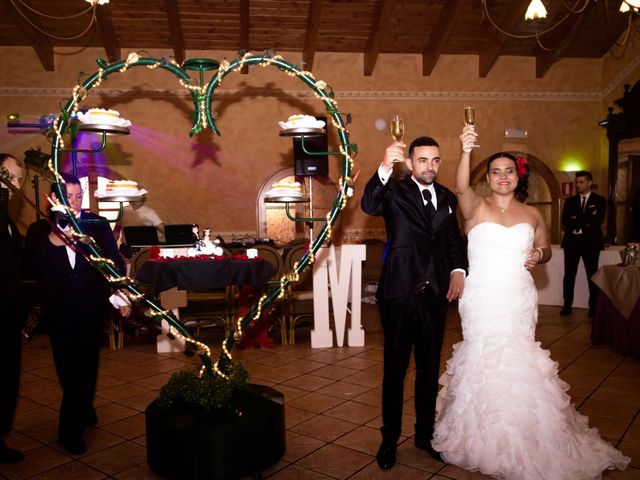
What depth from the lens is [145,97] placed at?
409 inches

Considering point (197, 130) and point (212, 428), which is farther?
point (197, 130)

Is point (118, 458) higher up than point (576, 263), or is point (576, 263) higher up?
point (576, 263)

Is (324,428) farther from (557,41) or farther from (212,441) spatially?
(557,41)

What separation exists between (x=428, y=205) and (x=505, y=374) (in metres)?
1.00

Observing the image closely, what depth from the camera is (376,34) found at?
32.2 feet

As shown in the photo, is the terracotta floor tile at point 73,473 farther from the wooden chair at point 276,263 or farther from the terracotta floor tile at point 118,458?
the wooden chair at point 276,263

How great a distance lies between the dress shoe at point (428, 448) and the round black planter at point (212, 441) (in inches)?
33.0

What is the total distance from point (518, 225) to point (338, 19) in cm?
776

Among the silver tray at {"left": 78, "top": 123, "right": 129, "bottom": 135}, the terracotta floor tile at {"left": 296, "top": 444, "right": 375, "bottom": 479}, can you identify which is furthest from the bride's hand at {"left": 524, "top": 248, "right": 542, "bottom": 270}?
the silver tray at {"left": 78, "top": 123, "right": 129, "bottom": 135}

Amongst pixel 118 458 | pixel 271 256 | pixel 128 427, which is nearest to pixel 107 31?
pixel 271 256

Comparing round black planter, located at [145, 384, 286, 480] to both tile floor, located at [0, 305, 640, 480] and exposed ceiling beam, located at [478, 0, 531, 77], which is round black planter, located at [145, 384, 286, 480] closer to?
tile floor, located at [0, 305, 640, 480]

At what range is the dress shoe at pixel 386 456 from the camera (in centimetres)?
294

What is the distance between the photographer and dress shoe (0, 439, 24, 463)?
10.2 ft

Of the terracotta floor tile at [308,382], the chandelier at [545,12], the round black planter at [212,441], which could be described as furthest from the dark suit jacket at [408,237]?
the chandelier at [545,12]
